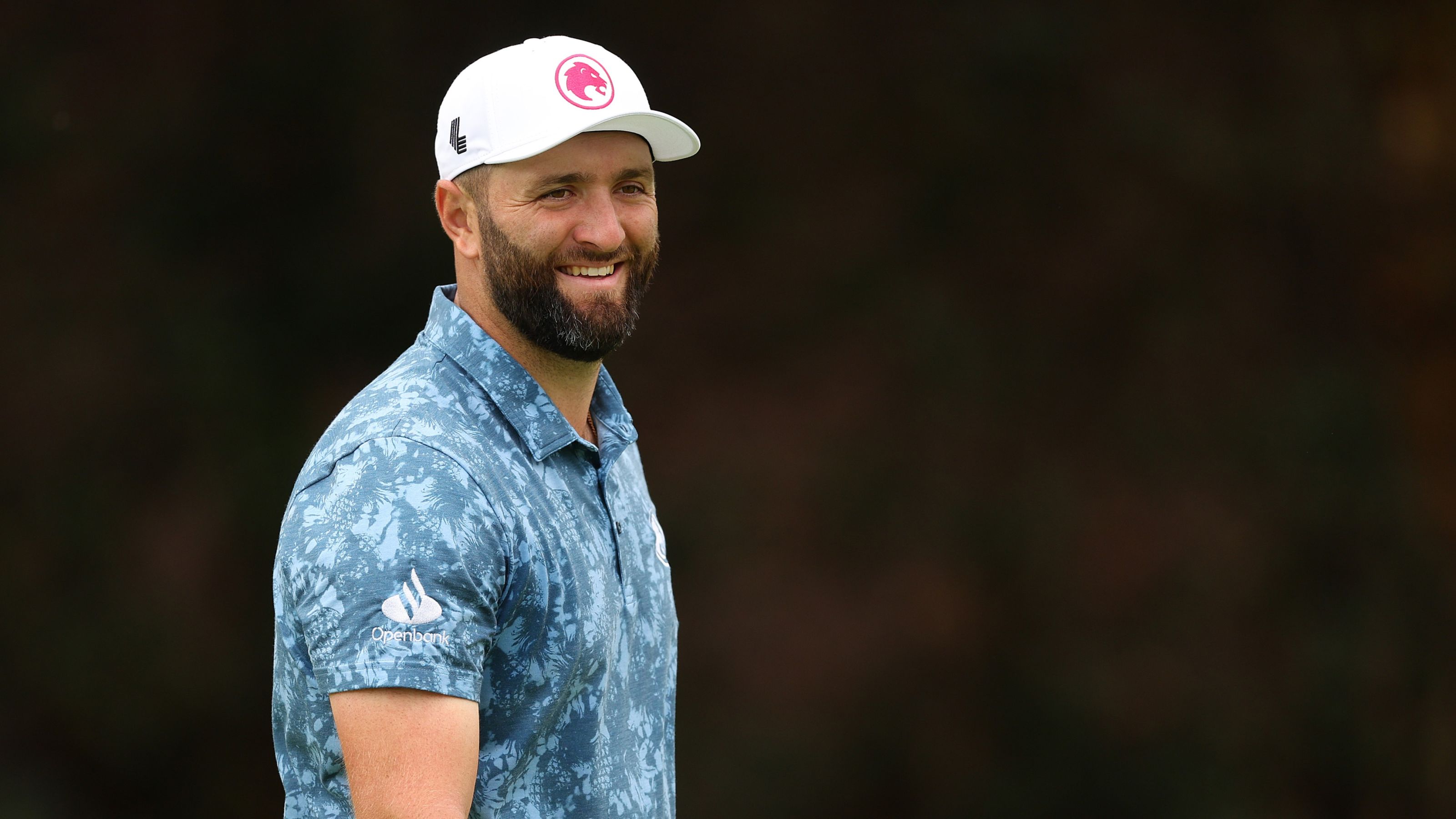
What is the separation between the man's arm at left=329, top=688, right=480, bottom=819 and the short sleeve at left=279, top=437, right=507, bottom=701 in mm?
13

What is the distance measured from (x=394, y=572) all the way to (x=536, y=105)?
18.9 inches

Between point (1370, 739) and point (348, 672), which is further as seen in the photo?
point (1370, 739)

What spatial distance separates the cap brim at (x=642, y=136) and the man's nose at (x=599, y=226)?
7 cm

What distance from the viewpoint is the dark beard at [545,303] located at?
55.1 inches

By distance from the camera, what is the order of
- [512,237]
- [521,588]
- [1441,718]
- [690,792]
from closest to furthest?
[521,588] < [512,237] < [1441,718] < [690,792]

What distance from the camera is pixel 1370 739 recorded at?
3752 mm

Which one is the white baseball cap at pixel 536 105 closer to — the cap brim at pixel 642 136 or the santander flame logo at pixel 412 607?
the cap brim at pixel 642 136

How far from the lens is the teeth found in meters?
1.42

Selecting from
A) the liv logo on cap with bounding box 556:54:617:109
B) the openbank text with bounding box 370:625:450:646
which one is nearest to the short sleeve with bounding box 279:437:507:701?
the openbank text with bounding box 370:625:450:646

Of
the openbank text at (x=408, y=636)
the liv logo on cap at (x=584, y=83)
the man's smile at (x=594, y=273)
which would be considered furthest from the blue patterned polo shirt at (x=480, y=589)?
the liv logo on cap at (x=584, y=83)

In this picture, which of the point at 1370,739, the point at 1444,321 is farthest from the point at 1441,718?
the point at 1444,321

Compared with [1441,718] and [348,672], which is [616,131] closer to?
[348,672]

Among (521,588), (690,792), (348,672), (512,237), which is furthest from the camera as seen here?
(690,792)

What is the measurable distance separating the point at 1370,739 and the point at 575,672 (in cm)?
312
